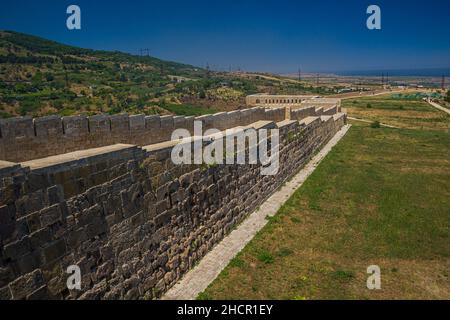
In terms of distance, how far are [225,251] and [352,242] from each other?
2.97 metres

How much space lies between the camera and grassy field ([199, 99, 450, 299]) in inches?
258

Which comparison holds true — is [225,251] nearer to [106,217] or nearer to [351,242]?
[351,242]

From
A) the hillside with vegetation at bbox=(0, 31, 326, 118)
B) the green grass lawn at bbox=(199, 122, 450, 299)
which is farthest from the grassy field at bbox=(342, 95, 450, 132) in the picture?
the green grass lawn at bbox=(199, 122, 450, 299)

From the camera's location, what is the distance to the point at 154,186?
20.3 ft

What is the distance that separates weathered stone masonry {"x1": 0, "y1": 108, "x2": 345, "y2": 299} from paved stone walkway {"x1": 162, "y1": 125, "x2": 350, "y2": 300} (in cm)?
19

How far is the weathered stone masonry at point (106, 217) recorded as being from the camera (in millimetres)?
4066

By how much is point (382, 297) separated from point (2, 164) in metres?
6.21

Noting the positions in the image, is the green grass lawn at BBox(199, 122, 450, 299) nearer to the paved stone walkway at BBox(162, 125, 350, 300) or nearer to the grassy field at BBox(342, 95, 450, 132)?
the paved stone walkway at BBox(162, 125, 350, 300)

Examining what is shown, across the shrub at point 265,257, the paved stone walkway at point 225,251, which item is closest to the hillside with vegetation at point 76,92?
the paved stone walkway at point 225,251

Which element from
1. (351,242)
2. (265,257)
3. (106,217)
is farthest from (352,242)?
(106,217)

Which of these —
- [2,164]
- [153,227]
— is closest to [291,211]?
[153,227]

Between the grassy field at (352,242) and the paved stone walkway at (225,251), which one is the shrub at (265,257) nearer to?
the grassy field at (352,242)
